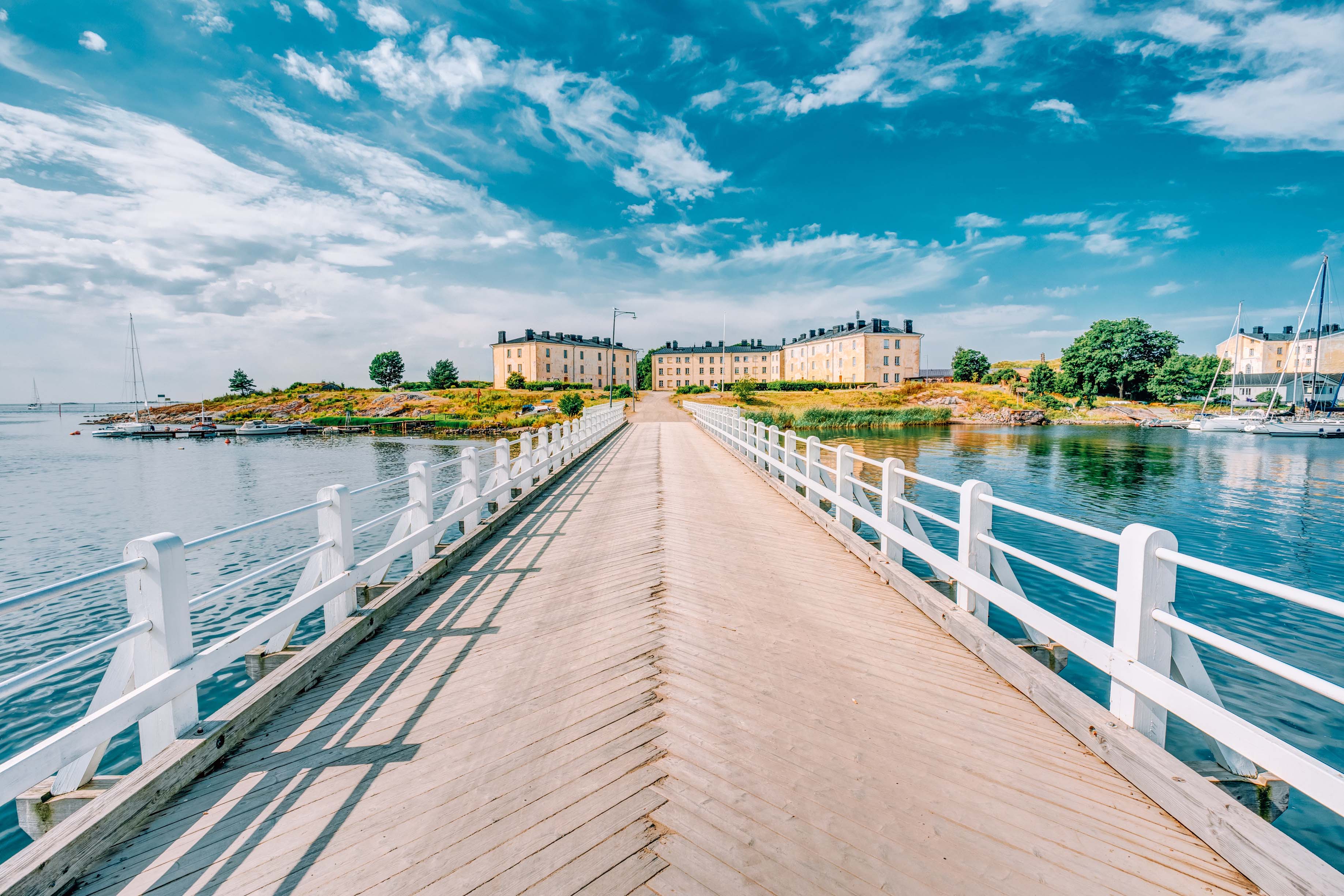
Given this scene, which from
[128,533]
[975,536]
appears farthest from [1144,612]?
[128,533]

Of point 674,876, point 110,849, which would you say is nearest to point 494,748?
point 674,876

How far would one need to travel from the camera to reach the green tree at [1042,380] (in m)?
82.8

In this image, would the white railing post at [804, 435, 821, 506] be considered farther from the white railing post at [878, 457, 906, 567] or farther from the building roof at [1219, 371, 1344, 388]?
the building roof at [1219, 371, 1344, 388]

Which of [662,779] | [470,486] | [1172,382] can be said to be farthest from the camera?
[1172,382]

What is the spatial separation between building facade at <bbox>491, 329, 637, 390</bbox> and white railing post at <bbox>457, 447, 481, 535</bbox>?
8531cm

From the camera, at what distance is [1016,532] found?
16656 millimetres

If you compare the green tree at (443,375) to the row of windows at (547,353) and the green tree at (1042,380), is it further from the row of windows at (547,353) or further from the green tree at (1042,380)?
the green tree at (1042,380)

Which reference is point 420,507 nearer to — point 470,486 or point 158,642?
point 470,486

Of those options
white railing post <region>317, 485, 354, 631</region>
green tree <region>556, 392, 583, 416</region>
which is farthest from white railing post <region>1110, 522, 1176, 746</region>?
green tree <region>556, 392, 583, 416</region>

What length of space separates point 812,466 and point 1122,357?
9079 centimetres

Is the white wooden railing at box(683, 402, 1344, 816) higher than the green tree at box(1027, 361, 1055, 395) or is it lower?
lower

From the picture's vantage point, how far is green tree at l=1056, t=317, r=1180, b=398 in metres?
78.0

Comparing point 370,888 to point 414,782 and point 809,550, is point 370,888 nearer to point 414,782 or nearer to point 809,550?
point 414,782

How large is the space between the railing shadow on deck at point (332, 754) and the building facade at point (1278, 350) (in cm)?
12114
